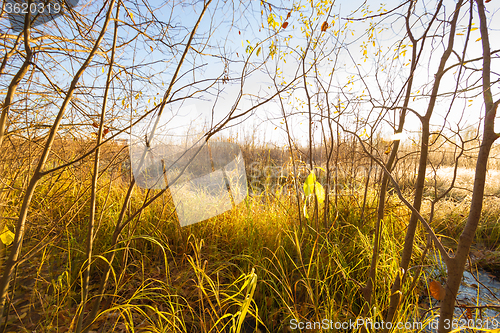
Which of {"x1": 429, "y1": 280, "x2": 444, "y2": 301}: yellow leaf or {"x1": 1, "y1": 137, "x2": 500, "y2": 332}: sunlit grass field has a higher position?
Answer: {"x1": 429, "y1": 280, "x2": 444, "y2": 301}: yellow leaf

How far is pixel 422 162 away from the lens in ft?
3.02

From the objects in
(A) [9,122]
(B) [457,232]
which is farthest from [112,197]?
(B) [457,232]

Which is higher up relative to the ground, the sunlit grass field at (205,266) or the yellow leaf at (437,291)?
the yellow leaf at (437,291)

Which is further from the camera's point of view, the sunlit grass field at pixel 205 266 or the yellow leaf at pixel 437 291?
the sunlit grass field at pixel 205 266

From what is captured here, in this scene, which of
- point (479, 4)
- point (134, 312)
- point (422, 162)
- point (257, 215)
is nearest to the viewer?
point (479, 4)

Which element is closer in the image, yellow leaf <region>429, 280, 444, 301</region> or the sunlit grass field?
yellow leaf <region>429, 280, 444, 301</region>

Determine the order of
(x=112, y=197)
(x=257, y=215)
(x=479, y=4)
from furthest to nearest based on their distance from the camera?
(x=112, y=197) → (x=257, y=215) → (x=479, y=4)

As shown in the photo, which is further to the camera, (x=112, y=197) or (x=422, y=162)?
(x=112, y=197)

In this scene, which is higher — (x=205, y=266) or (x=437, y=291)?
(x=437, y=291)

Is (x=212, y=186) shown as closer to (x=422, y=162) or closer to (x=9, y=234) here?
(x=9, y=234)

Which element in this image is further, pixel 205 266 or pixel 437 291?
pixel 205 266

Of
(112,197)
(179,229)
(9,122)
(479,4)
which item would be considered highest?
(479,4)

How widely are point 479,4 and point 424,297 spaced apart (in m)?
1.88

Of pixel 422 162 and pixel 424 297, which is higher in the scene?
pixel 422 162
